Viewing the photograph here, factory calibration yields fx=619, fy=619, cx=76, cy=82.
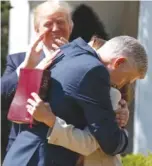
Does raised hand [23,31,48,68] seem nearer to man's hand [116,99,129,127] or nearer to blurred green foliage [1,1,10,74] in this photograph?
man's hand [116,99,129,127]

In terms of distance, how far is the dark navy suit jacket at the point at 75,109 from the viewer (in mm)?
2520

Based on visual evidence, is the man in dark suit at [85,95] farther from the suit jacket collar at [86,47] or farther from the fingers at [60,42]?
the fingers at [60,42]

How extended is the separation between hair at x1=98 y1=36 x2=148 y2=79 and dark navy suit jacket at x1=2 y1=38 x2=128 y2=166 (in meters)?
0.08

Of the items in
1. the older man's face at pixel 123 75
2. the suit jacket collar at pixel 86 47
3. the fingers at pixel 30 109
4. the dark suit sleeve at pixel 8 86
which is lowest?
the dark suit sleeve at pixel 8 86

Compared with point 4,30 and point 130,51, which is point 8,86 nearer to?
point 130,51

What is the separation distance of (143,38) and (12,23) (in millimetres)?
2457

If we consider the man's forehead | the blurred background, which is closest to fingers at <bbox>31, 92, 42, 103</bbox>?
the man's forehead

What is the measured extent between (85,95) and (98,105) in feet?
0.22

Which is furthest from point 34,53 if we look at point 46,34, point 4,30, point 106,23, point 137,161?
point 4,30

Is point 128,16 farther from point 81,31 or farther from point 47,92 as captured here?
point 47,92

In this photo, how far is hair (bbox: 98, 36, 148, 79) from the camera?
2.58 meters

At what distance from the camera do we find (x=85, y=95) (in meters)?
2.52

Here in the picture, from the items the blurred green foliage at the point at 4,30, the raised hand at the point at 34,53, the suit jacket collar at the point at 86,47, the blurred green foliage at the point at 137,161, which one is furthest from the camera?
the blurred green foliage at the point at 4,30

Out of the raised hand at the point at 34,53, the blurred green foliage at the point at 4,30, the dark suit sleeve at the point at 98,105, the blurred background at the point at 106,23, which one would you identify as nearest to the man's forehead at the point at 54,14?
the raised hand at the point at 34,53
